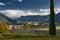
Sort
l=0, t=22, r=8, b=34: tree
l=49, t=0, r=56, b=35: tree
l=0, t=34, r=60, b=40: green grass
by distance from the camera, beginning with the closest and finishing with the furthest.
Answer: l=0, t=34, r=60, b=40: green grass, l=0, t=22, r=8, b=34: tree, l=49, t=0, r=56, b=35: tree

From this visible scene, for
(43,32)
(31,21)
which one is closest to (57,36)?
(43,32)

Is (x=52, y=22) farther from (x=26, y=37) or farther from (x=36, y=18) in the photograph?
(x=26, y=37)

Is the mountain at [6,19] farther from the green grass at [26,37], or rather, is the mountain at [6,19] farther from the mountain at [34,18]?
the green grass at [26,37]

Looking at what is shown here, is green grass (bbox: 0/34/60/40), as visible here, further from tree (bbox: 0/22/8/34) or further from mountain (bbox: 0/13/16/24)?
mountain (bbox: 0/13/16/24)

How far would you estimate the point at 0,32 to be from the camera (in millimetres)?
3488

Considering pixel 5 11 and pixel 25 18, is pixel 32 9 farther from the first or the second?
pixel 5 11

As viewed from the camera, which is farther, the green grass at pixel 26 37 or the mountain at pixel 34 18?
the mountain at pixel 34 18

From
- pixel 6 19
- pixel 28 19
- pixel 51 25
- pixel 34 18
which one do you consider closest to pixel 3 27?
pixel 6 19

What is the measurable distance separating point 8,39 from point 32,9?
100 cm

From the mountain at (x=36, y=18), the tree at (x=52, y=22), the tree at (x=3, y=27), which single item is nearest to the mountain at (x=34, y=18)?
the mountain at (x=36, y=18)

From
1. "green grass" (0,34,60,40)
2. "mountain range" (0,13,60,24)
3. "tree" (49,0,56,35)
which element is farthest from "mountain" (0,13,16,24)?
"tree" (49,0,56,35)

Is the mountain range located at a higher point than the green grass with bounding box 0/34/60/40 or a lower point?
higher

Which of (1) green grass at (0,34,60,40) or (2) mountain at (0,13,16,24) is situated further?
(2) mountain at (0,13,16,24)

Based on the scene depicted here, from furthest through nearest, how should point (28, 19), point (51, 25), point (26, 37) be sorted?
point (51, 25), point (28, 19), point (26, 37)
